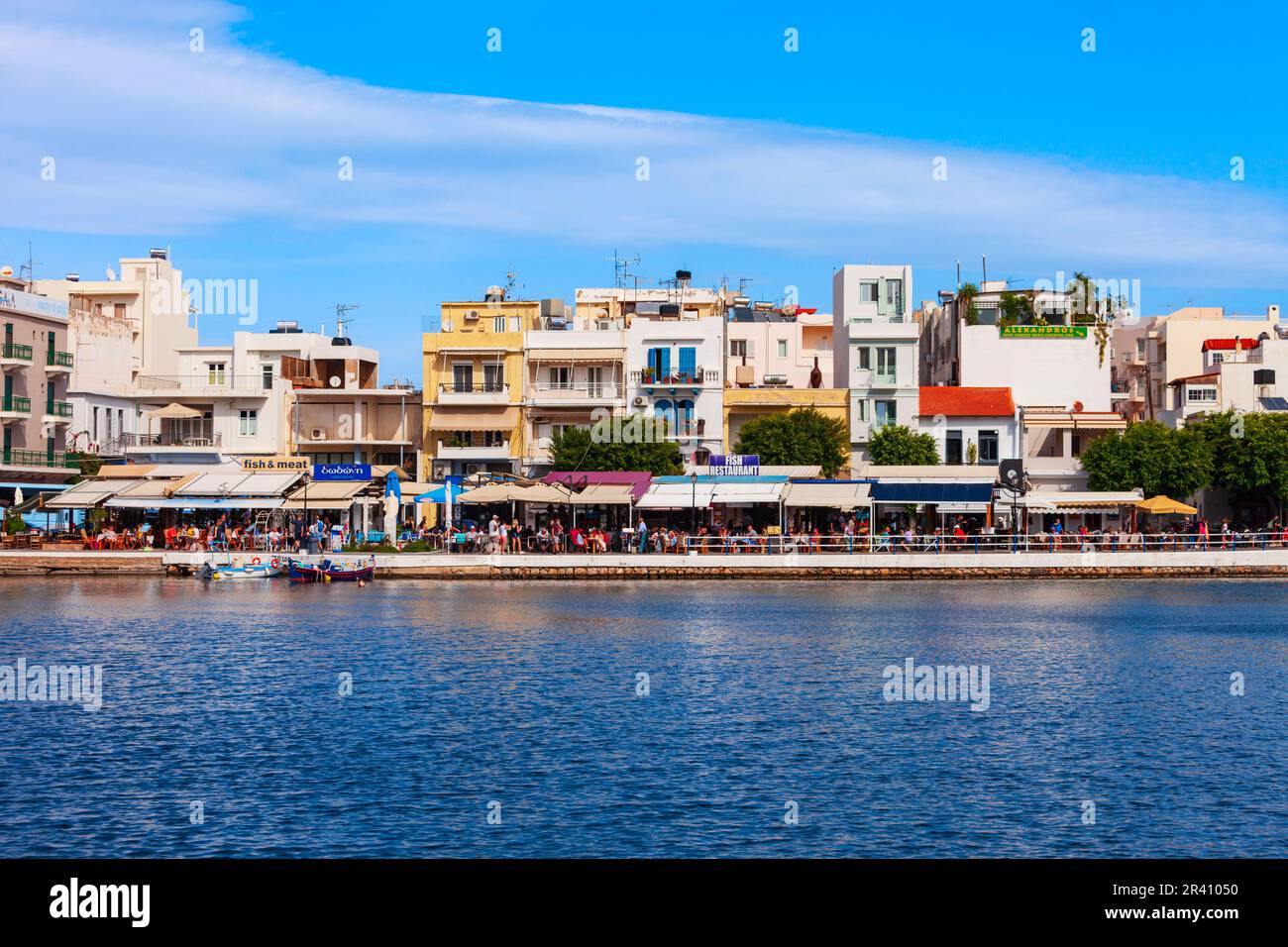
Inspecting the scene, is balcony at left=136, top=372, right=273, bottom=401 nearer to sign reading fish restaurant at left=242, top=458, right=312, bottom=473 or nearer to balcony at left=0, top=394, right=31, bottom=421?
sign reading fish restaurant at left=242, top=458, right=312, bottom=473

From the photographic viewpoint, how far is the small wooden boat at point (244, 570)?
2562 inches

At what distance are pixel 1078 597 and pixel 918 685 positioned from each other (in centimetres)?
2598

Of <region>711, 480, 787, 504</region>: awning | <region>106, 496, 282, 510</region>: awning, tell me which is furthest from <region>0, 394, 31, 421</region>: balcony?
<region>711, 480, 787, 504</region>: awning

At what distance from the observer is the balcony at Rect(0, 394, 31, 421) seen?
249ft

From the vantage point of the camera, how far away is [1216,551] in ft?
217

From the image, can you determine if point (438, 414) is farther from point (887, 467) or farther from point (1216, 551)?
point (1216, 551)

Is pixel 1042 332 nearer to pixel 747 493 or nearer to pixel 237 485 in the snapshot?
pixel 747 493

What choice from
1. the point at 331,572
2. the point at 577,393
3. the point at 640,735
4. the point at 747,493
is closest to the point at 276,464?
the point at 331,572

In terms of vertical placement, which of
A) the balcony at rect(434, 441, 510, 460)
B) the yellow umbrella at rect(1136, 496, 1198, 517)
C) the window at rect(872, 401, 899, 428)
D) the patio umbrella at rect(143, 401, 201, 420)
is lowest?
the yellow umbrella at rect(1136, 496, 1198, 517)

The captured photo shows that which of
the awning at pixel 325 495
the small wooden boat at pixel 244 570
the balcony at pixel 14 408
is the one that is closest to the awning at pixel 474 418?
the awning at pixel 325 495

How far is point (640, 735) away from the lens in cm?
2872

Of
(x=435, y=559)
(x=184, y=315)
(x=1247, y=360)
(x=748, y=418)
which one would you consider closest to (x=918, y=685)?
(x=435, y=559)

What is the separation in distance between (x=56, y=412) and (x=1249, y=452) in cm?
6298

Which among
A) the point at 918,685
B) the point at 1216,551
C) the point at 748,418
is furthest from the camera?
the point at 748,418
